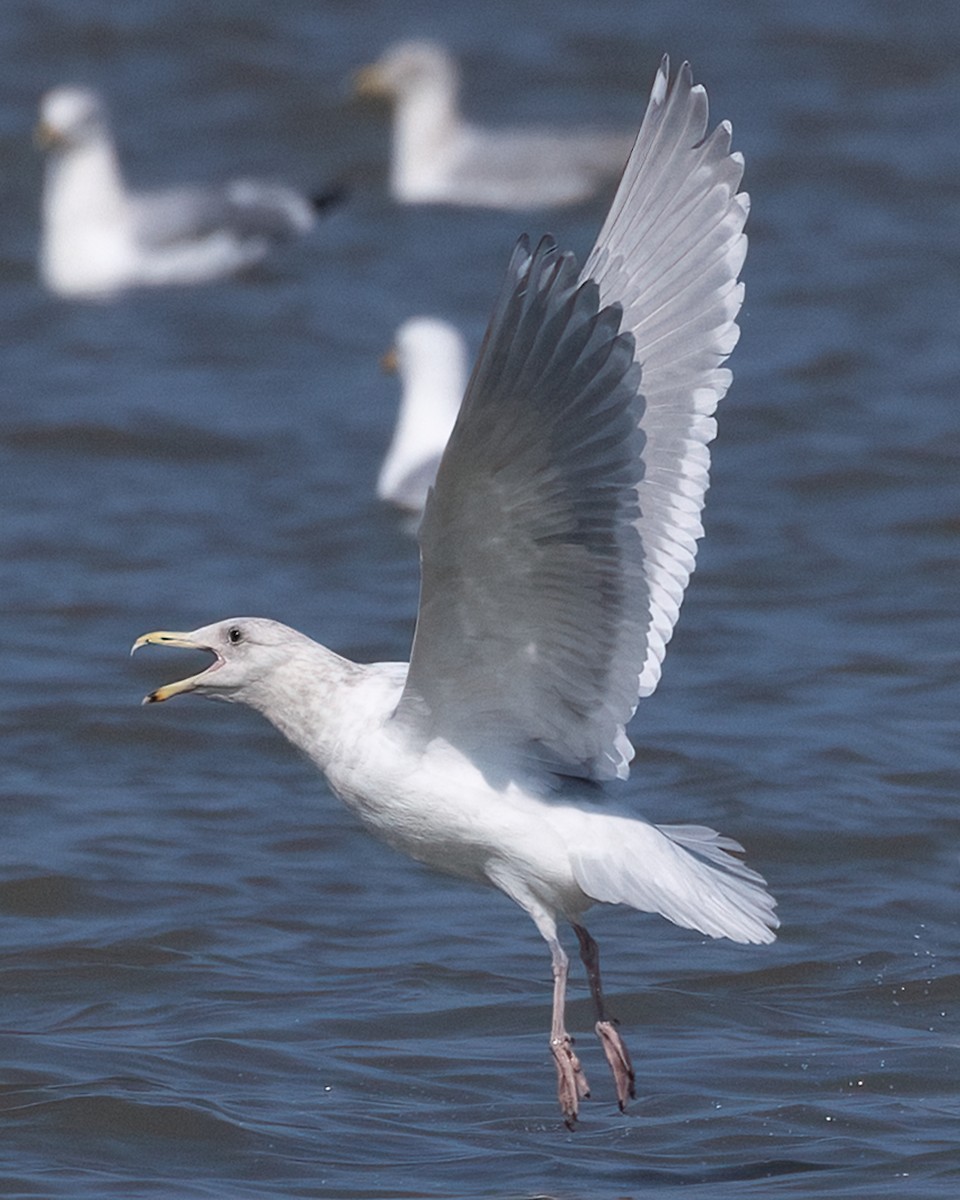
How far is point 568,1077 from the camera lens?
15.8 feet

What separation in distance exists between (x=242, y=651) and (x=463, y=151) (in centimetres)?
983

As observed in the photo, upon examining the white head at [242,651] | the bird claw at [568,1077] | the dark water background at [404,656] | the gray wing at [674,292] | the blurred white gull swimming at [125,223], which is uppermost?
the gray wing at [674,292]

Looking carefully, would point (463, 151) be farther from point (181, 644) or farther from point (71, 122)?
point (181, 644)

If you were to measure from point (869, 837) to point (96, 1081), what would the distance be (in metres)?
2.55

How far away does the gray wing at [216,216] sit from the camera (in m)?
13.2

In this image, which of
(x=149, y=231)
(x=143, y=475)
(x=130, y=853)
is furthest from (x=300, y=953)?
(x=149, y=231)

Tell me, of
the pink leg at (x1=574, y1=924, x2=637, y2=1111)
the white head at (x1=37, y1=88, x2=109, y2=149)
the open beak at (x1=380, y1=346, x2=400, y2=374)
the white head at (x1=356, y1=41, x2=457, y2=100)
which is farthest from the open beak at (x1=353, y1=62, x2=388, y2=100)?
the pink leg at (x1=574, y1=924, x2=637, y2=1111)

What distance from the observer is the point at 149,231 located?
519 inches

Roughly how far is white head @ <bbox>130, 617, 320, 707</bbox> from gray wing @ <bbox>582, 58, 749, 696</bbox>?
0.72 meters

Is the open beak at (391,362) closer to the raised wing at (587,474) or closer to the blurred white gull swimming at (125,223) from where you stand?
the blurred white gull swimming at (125,223)

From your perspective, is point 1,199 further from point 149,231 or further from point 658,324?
point 658,324

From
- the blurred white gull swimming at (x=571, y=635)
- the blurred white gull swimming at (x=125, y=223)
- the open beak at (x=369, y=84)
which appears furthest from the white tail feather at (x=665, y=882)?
the open beak at (x=369, y=84)

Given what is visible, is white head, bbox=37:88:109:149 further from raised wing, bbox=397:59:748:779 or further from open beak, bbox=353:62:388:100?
raised wing, bbox=397:59:748:779

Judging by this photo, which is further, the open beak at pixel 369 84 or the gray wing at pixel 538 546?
the open beak at pixel 369 84
